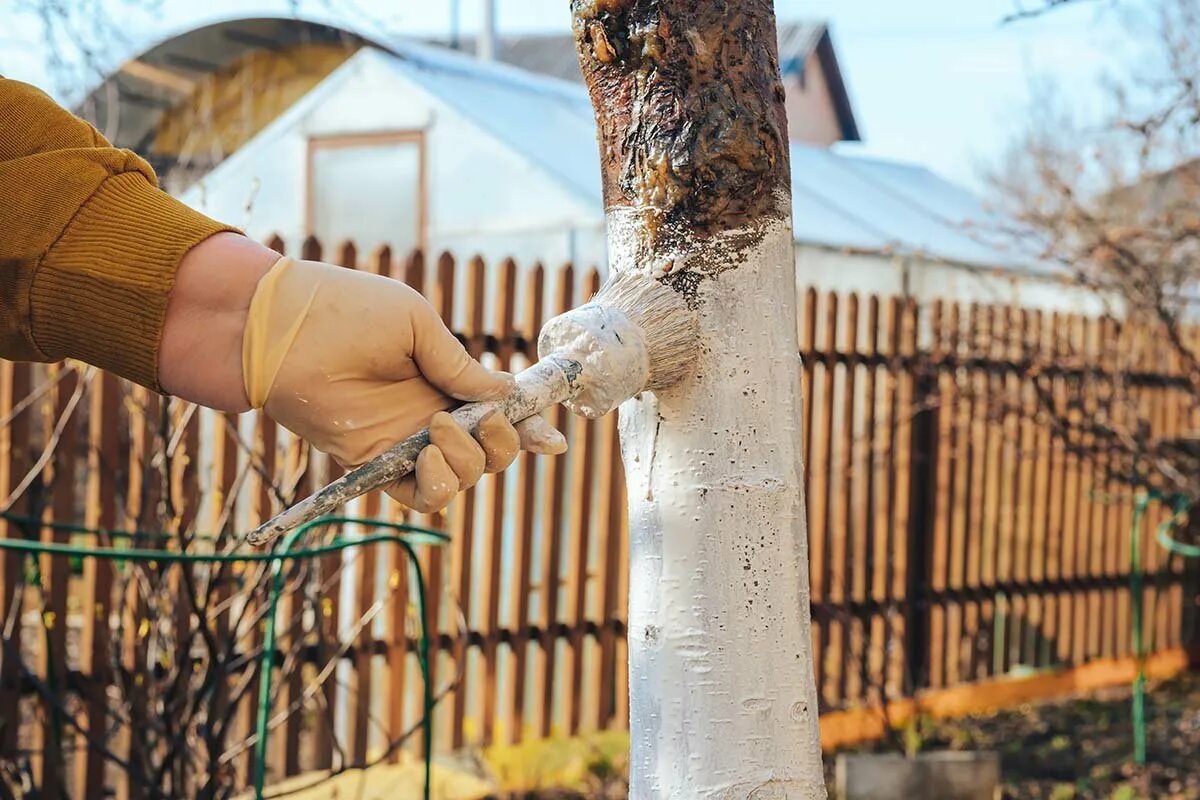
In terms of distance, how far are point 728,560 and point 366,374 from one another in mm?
613

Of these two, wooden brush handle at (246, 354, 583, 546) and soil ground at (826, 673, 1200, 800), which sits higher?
wooden brush handle at (246, 354, 583, 546)

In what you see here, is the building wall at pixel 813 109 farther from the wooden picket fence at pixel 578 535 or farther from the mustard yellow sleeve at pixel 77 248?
the mustard yellow sleeve at pixel 77 248

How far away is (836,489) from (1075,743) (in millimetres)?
1506

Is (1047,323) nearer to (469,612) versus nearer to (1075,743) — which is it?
(1075,743)

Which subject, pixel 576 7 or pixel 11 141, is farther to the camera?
pixel 576 7

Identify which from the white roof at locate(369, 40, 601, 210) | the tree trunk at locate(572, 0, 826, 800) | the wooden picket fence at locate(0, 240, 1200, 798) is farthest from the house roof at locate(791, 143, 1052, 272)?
the tree trunk at locate(572, 0, 826, 800)

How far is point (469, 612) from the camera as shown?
5113 millimetres

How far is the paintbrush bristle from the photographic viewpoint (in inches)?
73.5

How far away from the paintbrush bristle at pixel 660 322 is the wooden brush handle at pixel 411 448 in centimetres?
13

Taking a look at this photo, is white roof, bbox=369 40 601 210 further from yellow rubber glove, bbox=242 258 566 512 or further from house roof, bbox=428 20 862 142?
house roof, bbox=428 20 862 142

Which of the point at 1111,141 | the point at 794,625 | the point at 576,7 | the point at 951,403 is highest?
the point at 1111,141

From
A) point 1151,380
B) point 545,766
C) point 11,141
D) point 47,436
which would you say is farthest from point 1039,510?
point 11,141

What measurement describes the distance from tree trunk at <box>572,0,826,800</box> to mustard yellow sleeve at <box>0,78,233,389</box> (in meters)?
0.68

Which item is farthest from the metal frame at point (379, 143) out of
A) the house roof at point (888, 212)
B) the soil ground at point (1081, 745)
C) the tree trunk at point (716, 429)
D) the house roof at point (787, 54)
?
the house roof at point (787, 54)
